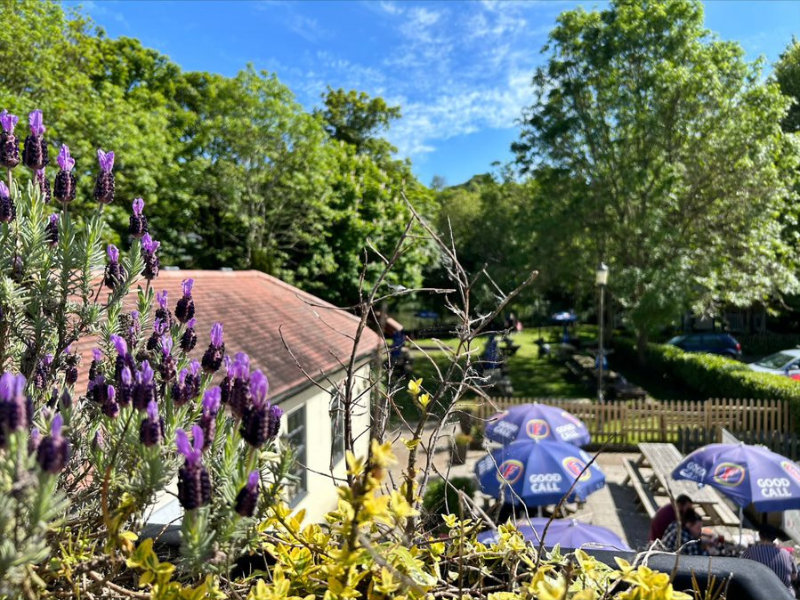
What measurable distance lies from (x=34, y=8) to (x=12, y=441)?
61.3 ft

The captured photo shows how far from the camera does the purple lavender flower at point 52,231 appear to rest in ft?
5.73

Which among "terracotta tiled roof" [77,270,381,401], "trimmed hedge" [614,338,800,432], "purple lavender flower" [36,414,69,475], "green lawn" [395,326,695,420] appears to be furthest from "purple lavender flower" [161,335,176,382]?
"trimmed hedge" [614,338,800,432]

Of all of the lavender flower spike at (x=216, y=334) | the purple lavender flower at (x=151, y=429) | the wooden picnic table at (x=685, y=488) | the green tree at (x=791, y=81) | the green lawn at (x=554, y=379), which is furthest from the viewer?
the green tree at (x=791, y=81)

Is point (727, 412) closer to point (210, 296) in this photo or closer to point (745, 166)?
point (745, 166)

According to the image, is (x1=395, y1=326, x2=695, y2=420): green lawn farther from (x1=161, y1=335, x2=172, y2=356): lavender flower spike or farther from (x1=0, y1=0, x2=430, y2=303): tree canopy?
(x1=161, y1=335, x2=172, y2=356): lavender flower spike

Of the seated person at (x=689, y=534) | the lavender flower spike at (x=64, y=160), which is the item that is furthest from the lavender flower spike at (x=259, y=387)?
the seated person at (x=689, y=534)

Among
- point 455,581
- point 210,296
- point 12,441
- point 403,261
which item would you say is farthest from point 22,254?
point 403,261

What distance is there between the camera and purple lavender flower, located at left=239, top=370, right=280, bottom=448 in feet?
3.65

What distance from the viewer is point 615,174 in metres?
19.9

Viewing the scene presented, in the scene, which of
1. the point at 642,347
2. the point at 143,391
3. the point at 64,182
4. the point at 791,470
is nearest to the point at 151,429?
the point at 143,391

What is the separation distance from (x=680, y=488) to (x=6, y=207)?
10.4 metres

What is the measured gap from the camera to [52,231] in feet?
5.90

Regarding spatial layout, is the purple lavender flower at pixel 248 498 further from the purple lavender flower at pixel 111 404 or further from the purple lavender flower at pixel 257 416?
the purple lavender flower at pixel 111 404

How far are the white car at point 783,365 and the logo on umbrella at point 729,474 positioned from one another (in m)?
12.3
